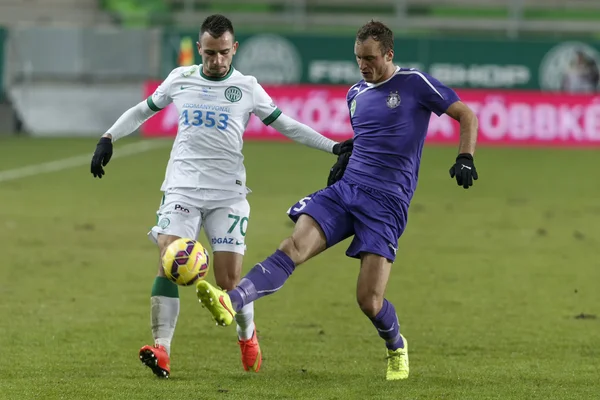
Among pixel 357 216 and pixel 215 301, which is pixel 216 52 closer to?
pixel 357 216

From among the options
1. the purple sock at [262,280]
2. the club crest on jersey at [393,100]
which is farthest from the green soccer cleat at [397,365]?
the club crest on jersey at [393,100]

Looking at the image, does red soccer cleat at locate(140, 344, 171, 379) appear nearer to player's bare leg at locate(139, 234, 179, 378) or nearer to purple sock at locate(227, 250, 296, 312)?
player's bare leg at locate(139, 234, 179, 378)

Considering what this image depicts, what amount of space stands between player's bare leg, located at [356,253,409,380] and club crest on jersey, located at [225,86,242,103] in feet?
4.00

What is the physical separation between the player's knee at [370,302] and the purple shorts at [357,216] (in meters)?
0.25

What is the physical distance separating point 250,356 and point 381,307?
891 millimetres

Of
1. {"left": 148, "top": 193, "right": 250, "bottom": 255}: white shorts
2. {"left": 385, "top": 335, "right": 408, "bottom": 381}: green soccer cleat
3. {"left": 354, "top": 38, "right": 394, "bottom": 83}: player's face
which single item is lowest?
{"left": 385, "top": 335, "right": 408, "bottom": 381}: green soccer cleat

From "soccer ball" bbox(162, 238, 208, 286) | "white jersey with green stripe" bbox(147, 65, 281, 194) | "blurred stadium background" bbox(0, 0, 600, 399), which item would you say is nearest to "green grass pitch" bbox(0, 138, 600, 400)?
"blurred stadium background" bbox(0, 0, 600, 399)

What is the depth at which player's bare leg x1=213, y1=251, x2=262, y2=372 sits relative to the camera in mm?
7566

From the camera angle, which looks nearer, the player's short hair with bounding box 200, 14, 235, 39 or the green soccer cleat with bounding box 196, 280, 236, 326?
the green soccer cleat with bounding box 196, 280, 236, 326

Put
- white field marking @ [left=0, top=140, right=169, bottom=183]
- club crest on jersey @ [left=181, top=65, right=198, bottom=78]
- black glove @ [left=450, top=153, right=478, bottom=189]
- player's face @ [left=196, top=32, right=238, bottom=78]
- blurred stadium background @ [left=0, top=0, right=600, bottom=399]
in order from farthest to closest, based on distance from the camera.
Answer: white field marking @ [left=0, top=140, right=169, bottom=183]
blurred stadium background @ [left=0, top=0, right=600, bottom=399]
club crest on jersey @ [left=181, top=65, right=198, bottom=78]
player's face @ [left=196, top=32, right=238, bottom=78]
black glove @ [left=450, top=153, right=478, bottom=189]

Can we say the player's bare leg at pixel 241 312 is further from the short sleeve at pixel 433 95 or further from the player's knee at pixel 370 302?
the short sleeve at pixel 433 95

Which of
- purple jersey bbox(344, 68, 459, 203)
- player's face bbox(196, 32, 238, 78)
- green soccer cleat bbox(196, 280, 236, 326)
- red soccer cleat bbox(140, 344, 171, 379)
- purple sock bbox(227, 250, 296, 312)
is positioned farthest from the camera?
purple jersey bbox(344, 68, 459, 203)

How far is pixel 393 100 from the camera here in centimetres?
757

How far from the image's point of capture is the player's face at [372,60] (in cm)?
736
